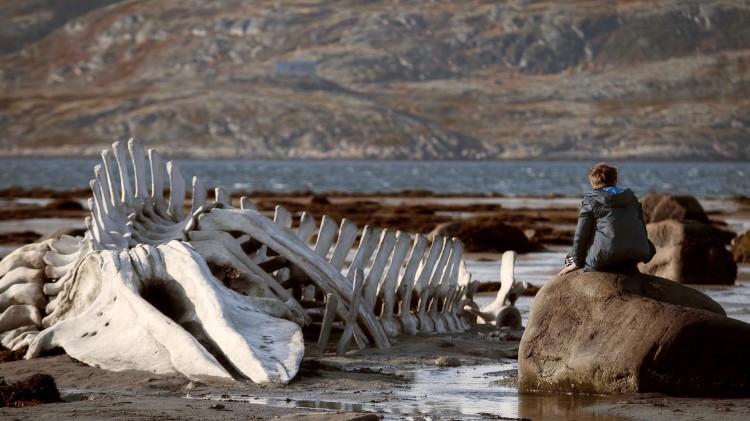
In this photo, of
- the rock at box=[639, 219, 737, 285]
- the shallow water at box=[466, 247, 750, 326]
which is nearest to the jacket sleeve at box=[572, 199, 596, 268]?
the shallow water at box=[466, 247, 750, 326]

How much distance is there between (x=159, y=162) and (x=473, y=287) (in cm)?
358

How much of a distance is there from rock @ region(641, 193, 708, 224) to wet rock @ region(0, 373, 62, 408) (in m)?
22.8

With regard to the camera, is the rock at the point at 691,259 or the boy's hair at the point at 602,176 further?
the rock at the point at 691,259

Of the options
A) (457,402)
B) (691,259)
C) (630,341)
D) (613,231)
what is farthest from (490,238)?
(457,402)

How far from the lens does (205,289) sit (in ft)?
32.1

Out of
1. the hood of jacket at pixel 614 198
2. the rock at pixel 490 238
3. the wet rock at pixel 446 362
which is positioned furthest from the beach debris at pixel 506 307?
the rock at pixel 490 238

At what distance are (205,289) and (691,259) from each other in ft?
39.5

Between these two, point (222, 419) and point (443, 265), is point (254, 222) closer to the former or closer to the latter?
point (443, 265)

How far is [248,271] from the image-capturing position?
10961 millimetres

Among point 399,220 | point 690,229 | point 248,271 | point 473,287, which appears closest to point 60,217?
point 399,220

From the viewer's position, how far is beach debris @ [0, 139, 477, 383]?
9477mm

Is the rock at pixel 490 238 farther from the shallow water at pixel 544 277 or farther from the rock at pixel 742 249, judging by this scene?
the rock at pixel 742 249

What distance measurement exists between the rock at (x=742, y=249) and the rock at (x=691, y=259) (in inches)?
155

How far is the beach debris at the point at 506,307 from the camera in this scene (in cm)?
1395
